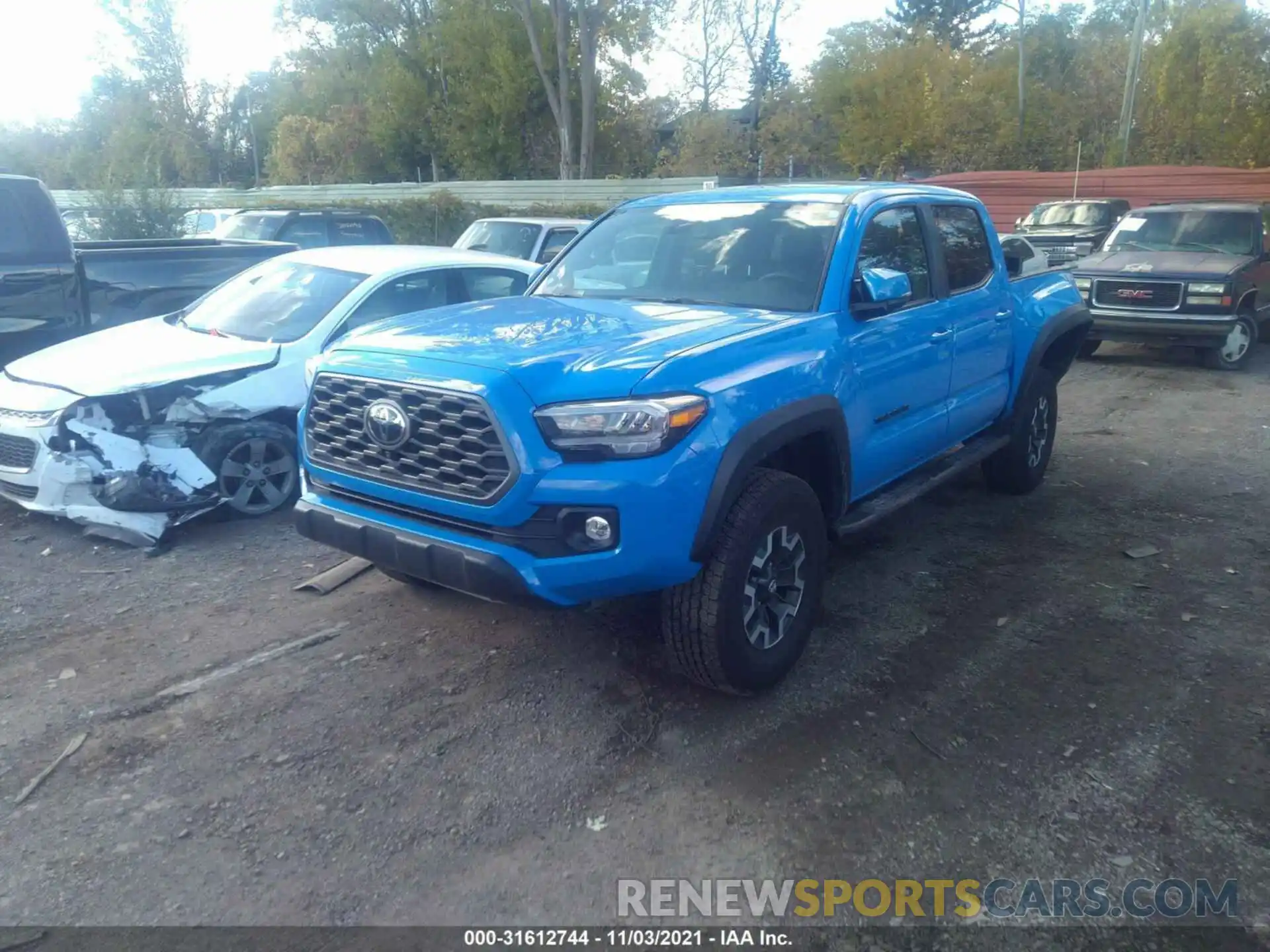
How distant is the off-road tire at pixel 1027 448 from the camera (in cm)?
630

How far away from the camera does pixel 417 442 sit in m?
3.64

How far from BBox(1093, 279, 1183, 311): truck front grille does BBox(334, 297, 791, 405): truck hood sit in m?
9.03

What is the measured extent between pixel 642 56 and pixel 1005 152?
43.1 ft

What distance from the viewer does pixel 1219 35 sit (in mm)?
32469

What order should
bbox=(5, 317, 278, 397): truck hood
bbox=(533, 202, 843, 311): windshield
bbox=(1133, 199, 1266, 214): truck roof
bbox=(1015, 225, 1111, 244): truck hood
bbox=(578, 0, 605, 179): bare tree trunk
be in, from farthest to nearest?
bbox=(578, 0, 605, 179): bare tree trunk, bbox=(1015, 225, 1111, 244): truck hood, bbox=(1133, 199, 1266, 214): truck roof, bbox=(5, 317, 278, 397): truck hood, bbox=(533, 202, 843, 311): windshield

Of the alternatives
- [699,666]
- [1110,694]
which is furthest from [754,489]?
[1110,694]

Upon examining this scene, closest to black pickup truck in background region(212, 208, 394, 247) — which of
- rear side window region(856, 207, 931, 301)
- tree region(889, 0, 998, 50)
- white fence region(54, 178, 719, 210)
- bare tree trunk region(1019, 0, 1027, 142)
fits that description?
rear side window region(856, 207, 931, 301)

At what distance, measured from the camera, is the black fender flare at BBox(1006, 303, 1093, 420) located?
20.4 feet

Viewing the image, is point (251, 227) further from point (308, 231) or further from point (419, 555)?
point (419, 555)

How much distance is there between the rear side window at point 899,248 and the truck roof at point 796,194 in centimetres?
12

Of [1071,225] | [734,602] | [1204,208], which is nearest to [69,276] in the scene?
[734,602]

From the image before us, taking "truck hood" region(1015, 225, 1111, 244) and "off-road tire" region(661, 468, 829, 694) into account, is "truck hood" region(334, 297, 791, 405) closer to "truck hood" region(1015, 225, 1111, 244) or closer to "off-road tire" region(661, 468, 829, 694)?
"off-road tire" region(661, 468, 829, 694)

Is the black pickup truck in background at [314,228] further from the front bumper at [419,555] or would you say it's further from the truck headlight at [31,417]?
the front bumper at [419,555]

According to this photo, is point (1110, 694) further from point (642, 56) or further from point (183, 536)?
point (642, 56)
